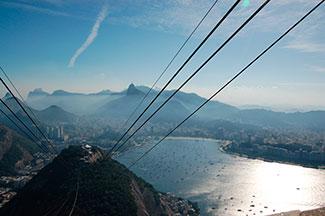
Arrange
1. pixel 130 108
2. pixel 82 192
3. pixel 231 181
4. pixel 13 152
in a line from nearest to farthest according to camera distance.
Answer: pixel 82 192 < pixel 231 181 < pixel 13 152 < pixel 130 108

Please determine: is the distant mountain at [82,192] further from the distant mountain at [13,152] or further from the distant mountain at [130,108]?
the distant mountain at [130,108]

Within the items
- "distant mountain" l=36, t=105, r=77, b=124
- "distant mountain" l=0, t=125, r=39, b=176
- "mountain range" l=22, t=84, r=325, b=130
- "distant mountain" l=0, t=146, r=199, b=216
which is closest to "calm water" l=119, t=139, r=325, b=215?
"distant mountain" l=0, t=146, r=199, b=216

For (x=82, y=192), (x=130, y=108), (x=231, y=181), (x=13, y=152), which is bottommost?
(x=231, y=181)

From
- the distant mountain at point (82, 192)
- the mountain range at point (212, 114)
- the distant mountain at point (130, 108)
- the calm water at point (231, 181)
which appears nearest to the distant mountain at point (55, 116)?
the mountain range at point (212, 114)

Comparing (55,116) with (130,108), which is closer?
A: (55,116)

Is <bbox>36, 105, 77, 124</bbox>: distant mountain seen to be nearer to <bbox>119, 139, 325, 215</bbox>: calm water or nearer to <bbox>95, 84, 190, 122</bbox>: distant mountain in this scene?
<bbox>95, 84, 190, 122</bbox>: distant mountain

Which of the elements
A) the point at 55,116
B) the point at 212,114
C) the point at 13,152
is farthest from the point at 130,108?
the point at 13,152

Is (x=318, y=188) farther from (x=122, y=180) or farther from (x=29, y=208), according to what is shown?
(x=29, y=208)

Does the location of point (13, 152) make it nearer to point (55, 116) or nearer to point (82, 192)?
point (82, 192)
